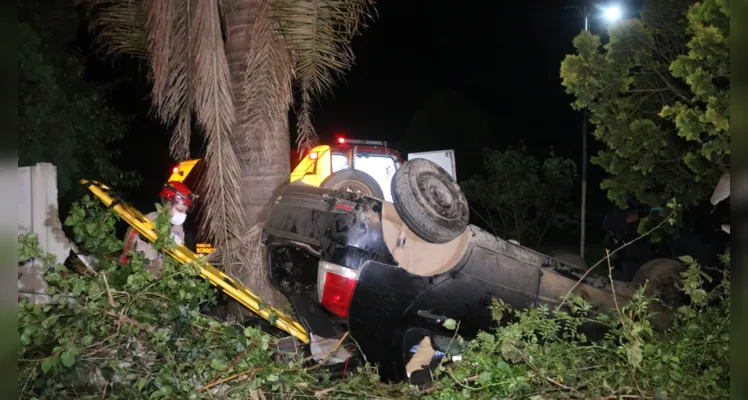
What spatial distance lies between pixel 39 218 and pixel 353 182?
9.90ft

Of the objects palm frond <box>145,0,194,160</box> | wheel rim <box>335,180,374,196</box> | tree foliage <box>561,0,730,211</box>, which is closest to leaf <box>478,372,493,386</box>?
palm frond <box>145,0,194,160</box>

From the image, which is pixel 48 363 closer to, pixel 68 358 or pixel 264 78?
pixel 68 358

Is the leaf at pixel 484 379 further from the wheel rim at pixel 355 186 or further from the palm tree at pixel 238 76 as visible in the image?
the wheel rim at pixel 355 186

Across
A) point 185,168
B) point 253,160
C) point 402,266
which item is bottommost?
point 402,266

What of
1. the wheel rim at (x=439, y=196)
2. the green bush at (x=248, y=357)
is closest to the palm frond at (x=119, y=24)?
the green bush at (x=248, y=357)

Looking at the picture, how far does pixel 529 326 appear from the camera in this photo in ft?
11.1

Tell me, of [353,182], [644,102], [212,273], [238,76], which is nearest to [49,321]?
[212,273]

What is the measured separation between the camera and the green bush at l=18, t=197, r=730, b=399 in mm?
3018

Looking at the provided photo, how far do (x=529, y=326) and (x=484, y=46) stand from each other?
24.2 meters

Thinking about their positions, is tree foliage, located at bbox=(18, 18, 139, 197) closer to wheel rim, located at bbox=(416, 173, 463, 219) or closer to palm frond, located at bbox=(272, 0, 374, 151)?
palm frond, located at bbox=(272, 0, 374, 151)

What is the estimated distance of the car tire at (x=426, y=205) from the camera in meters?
4.43

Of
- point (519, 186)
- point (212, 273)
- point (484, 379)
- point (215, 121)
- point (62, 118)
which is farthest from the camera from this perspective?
point (519, 186)

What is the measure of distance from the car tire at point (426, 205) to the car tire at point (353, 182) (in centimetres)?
176

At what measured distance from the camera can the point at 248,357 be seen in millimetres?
3271
